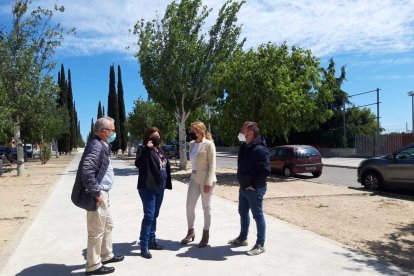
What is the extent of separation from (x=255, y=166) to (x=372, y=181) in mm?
8728

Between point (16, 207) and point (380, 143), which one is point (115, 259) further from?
point (380, 143)

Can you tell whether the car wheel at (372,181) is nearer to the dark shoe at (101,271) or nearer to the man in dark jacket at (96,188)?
the man in dark jacket at (96,188)

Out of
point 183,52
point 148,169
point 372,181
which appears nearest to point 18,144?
point 183,52

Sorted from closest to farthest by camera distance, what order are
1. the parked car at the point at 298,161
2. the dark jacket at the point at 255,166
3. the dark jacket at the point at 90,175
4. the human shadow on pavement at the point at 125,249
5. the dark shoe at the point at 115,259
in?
the dark jacket at the point at 90,175 → the dark shoe at the point at 115,259 → the dark jacket at the point at 255,166 → the human shadow on pavement at the point at 125,249 → the parked car at the point at 298,161

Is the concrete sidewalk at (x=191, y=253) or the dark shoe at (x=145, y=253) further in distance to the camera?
the dark shoe at (x=145, y=253)

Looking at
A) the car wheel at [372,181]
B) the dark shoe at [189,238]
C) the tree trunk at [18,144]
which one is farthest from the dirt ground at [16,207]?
the car wheel at [372,181]

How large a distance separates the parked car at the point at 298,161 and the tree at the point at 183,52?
18.2ft

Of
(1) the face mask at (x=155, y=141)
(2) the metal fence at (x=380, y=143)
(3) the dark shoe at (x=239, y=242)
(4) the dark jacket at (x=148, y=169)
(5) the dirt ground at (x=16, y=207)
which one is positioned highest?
(2) the metal fence at (x=380, y=143)

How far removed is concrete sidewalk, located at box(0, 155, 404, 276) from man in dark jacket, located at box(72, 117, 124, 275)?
12.0 inches

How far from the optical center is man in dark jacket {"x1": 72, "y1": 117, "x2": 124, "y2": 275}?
505 centimetres

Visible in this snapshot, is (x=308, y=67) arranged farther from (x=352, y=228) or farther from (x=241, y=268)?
(x=241, y=268)

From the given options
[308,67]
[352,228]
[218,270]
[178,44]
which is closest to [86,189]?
[218,270]

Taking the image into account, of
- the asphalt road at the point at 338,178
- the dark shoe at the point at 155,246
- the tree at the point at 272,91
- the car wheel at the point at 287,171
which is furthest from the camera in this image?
the car wheel at the point at 287,171

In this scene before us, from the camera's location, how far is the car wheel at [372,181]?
1340 cm
